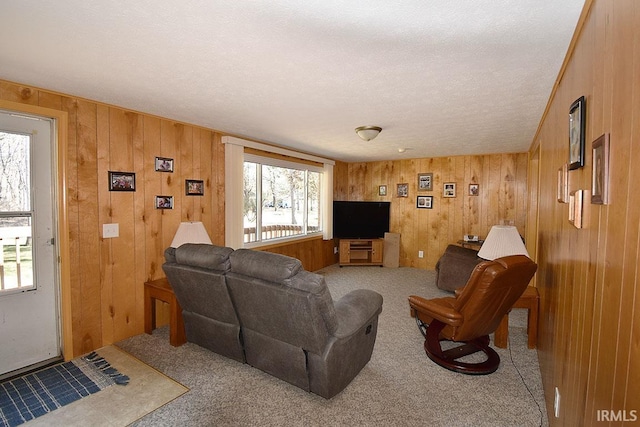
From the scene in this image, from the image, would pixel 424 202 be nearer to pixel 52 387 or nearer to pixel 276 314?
pixel 276 314

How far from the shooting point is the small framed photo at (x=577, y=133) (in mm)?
1286

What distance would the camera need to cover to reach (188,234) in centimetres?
318

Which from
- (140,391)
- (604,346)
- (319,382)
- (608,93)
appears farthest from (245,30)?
(140,391)

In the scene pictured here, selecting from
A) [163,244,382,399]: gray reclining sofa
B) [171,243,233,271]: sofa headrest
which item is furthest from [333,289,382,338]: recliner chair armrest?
[171,243,233,271]: sofa headrest

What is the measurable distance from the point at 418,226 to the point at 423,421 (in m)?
4.64

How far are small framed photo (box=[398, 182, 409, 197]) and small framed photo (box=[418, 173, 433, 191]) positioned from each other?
269mm

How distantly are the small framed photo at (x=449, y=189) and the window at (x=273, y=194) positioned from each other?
2239mm

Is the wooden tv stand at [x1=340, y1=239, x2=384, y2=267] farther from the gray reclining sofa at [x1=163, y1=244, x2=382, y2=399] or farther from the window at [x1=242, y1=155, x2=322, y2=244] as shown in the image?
the gray reclining sofa at [x1=163, y1=244, x2=382, y2=399]

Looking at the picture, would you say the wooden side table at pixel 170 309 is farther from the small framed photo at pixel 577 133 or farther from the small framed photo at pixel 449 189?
the small framed photo at pixel 449 189

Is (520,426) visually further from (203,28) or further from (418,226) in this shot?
(418,226)

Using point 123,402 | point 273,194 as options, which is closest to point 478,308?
point 123,402

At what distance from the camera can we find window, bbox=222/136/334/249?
13.3 feet

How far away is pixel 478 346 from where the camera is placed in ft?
9.09

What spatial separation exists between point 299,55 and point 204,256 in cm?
159
